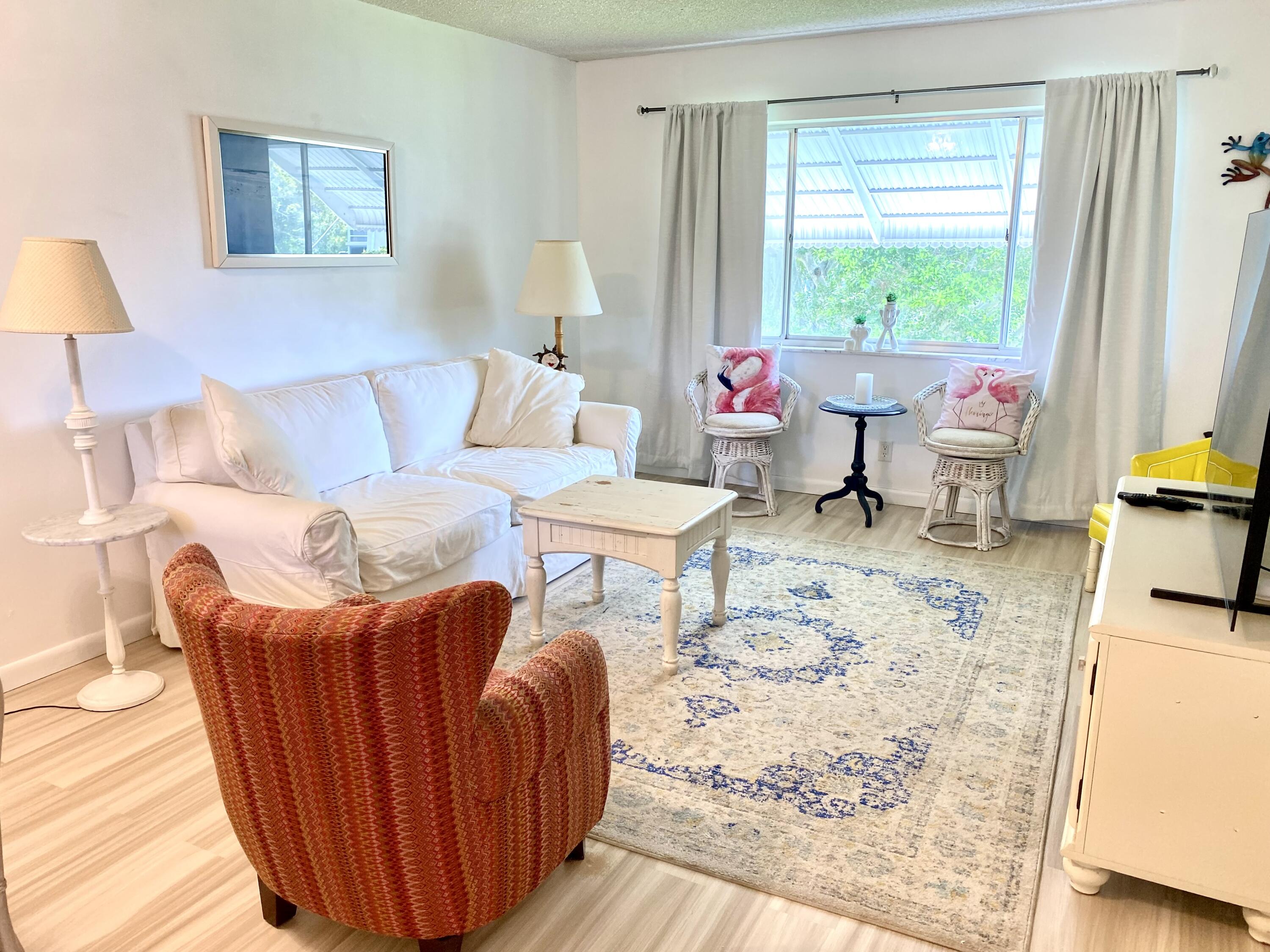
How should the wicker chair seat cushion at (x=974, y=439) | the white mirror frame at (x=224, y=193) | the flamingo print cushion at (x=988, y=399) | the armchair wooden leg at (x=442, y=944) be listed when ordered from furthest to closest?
the flamingo print cushion at (x=988, y=399)
the wicker chair seat cushion at (x=974, y=439)
the white mirror frame at (x=224, y=193)
the armchair wooden leg at (x=442, y=944)

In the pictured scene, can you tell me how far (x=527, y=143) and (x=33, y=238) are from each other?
305 cm

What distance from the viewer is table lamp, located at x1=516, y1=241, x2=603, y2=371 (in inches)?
186

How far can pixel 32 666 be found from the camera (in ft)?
10.1

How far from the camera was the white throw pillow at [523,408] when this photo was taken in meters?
4.38

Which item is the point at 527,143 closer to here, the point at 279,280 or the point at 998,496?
the point at 279,280

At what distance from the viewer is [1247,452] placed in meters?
2.00

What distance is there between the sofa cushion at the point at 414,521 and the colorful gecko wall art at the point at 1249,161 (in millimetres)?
3442

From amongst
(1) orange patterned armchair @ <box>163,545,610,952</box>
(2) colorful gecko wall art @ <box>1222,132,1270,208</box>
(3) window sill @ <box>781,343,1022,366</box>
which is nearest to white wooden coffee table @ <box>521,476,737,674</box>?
(1) orange patterned armchair @ <box>163,545,610,952</box>

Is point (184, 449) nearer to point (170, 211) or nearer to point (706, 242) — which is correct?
point (170, 211)

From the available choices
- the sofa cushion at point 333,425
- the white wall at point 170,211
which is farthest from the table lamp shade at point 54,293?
the sofa cushion at point 333,425

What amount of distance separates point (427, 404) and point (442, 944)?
109 inches

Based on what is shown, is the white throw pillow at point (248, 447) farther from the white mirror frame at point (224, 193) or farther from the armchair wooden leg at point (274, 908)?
the armchair wooden leg at point (274, 908)

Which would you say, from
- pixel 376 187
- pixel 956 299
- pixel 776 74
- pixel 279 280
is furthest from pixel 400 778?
pixel 776 74

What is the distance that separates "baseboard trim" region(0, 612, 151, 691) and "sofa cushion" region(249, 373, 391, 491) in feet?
2.64
